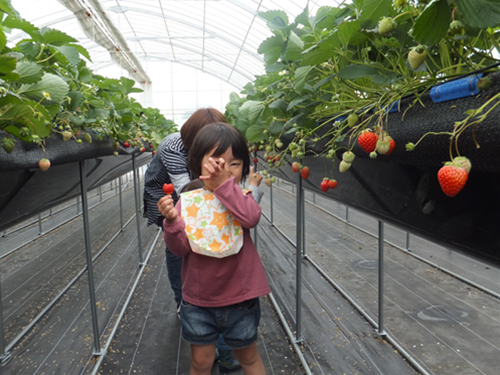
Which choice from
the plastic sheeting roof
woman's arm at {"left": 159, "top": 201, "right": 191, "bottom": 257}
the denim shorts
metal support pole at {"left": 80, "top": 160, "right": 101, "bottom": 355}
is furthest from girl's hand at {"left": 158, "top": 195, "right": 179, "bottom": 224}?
the plastic sheeting roof

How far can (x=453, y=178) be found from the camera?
0.43 m

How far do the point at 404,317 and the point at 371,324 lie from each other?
0.92 ft

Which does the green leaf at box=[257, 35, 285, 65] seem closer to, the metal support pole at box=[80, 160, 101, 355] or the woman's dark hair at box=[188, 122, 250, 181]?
the woman's dark hair at box=[188, 122, 250, 181]

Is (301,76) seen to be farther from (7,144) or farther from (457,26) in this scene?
(7,144)

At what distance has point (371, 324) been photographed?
8.13 ft

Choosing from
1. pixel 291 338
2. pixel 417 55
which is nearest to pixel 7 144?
pixel 417 55

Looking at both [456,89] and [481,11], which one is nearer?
[481,11]

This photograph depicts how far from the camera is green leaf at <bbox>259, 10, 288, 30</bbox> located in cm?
120

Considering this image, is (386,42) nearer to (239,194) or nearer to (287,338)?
(239,194)

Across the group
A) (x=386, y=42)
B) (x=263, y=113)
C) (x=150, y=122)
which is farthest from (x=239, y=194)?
(x=150, y=122)

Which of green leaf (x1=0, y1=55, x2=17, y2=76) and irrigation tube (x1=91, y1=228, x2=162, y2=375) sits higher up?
green leaf (x1=0, y1=55, x2=17, y2=76)

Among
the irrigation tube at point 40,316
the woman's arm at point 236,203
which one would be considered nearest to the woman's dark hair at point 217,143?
the woman's arm at point 236,203

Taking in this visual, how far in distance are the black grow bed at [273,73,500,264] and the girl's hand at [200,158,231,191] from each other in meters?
0.34

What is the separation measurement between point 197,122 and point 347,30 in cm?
100
